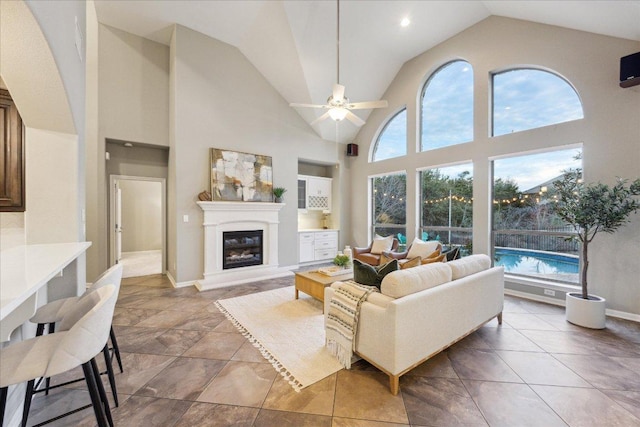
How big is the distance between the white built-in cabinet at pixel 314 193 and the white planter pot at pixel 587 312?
523 cm

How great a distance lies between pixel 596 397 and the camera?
76.8 inches

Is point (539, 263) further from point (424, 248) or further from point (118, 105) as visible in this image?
point (118, 105)

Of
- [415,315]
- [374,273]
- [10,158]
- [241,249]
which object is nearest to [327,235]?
[241,249]

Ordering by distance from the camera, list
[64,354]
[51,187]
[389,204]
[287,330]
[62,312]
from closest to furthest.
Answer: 1. [64,354]
2. [62,312]
3. [51,187]
4. [287,330]
5. [389,204]

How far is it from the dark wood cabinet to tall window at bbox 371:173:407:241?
6.01 metres

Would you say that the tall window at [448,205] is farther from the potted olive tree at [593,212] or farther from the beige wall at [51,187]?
the beige wall at [51,187]

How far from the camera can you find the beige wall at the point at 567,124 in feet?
10.9

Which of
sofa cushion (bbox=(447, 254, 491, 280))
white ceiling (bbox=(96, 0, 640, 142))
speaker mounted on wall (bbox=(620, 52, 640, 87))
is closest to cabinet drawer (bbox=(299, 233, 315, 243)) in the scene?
white ceiling (bbox=(96, 0, 640, 142))

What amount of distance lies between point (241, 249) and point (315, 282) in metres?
2.34

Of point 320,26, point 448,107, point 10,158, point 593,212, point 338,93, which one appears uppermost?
point 320,26

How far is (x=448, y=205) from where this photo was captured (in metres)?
5.35

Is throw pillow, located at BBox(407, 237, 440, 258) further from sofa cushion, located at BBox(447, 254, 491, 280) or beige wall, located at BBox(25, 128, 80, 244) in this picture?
beige wall, located at BBox(25, 128, 80, 244)

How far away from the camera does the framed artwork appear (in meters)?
4.95

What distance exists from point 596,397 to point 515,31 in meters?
5.15
